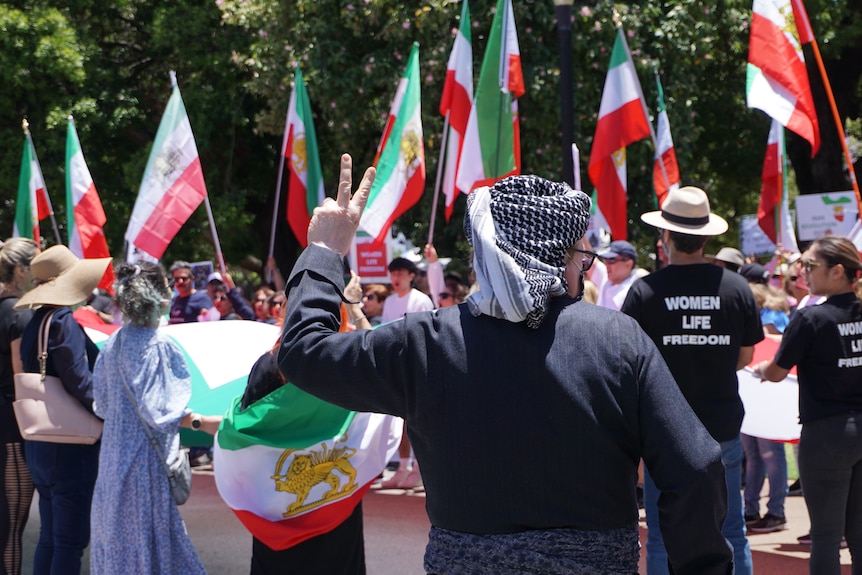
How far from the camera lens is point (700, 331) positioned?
15.7 feet

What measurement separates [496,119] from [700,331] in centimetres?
497

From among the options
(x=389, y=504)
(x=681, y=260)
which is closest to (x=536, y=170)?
(x=389, y=504)

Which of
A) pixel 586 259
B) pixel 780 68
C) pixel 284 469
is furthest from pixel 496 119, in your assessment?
pixel 586 259

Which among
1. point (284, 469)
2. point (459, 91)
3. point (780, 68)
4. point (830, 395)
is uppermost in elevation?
point (459, 91)

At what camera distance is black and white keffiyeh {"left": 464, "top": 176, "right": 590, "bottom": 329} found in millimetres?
2314

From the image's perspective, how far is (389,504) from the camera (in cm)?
865

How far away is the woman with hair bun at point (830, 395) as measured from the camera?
4789mm

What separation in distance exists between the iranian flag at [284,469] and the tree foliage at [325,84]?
7.25 metres

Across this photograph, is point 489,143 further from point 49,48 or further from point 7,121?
point 7,121

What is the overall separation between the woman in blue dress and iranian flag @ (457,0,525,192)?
4.42 meters

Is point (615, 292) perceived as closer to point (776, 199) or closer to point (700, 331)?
point (776, 199)

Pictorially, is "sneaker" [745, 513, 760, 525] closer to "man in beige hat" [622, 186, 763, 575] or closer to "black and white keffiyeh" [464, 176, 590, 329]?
"man in beige hat" [622, 186, 763, 575]

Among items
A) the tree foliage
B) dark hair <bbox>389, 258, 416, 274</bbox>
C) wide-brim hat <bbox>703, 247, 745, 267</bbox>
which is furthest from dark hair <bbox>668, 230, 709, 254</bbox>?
the tree foliage

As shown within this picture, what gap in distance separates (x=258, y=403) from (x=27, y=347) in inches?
54.5
